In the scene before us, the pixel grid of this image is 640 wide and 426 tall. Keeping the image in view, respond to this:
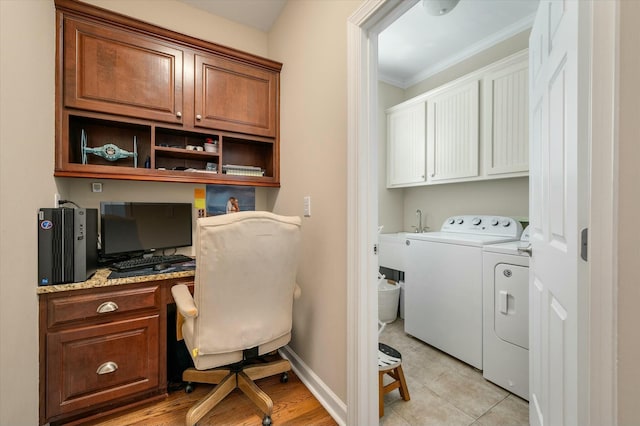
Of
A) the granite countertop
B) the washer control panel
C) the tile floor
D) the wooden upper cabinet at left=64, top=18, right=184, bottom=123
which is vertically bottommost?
the tile floor

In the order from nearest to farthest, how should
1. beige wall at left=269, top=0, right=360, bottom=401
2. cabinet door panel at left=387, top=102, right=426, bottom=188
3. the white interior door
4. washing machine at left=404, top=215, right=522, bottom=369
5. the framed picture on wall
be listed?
the white interior door, beige wall at left=269, top=0, right=360, bottom=401, washing machine at left=404, top=215, right=522, bottom=369, the framed picture on wall, cabinet door panel at left=387, top=102, right=426, bottom=188

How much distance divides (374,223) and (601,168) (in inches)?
34.4

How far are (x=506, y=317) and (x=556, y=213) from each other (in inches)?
45.3

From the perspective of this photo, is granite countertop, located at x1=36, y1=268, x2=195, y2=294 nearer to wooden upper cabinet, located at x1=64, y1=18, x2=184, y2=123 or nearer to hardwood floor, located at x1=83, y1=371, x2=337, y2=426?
hardwood floor, located at x1=83, y1=371, x2=337, y2=426

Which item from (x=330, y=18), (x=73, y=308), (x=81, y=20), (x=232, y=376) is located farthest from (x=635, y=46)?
(x=81, y=20)

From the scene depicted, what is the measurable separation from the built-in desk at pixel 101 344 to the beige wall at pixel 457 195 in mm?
2517

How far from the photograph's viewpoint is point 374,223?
1.33 meters

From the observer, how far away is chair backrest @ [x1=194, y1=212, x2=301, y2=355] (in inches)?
48.7

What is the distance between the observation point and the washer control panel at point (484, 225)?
2.16m

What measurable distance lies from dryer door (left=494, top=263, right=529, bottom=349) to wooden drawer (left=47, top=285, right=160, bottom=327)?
2210 millimetres

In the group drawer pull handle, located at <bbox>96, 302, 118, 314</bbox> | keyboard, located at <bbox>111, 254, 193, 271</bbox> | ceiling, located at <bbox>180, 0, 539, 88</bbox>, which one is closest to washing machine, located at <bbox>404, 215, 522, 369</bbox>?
ceiling, located at <bbox>180, 0, 539, 88</bbox>

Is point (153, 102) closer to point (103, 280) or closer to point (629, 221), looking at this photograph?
point (103, 280)

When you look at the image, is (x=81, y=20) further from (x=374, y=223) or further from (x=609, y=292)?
(x=609, y=292)

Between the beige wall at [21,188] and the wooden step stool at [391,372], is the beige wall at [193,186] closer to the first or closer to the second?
the beige wall at [21,188]
